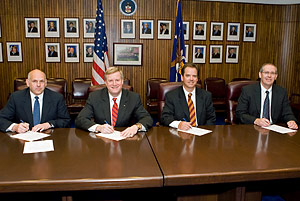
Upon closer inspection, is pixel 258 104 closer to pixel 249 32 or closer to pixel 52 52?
pixel 249 32

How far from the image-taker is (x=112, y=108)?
2863 mm

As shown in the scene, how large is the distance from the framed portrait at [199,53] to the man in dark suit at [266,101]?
167 inches

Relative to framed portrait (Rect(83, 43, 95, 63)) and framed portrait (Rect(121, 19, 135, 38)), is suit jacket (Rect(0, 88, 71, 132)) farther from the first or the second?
framed portrait (Rect(121, 19, 135, 38))

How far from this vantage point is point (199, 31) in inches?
287

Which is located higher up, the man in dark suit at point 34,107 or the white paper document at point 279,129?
the man in dark suit at point 34,107

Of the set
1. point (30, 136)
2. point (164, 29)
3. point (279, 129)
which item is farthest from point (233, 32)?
point (30, 136)

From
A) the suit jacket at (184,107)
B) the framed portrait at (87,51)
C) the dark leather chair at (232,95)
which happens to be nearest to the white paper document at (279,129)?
the suit jacket at (184,107)

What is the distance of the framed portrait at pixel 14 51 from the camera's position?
6742 millimetres

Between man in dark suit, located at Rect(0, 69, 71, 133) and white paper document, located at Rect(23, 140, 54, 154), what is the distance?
0.58m

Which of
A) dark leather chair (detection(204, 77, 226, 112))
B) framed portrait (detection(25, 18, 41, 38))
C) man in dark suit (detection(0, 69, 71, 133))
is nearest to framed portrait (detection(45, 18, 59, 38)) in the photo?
framed portrait (detection(25, 18, 41, 38))

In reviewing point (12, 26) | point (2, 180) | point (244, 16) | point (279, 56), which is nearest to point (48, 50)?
point (12, 26)

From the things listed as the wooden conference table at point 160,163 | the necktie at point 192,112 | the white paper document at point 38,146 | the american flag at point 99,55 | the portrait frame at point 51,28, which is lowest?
the wooden conference table at point 160,163

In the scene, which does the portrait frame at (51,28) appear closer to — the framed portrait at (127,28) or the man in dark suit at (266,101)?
the framed portrait at (127,28)

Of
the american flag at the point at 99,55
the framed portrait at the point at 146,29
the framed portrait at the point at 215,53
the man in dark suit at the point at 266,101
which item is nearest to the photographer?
the man in dark suit at the point at 266,101
